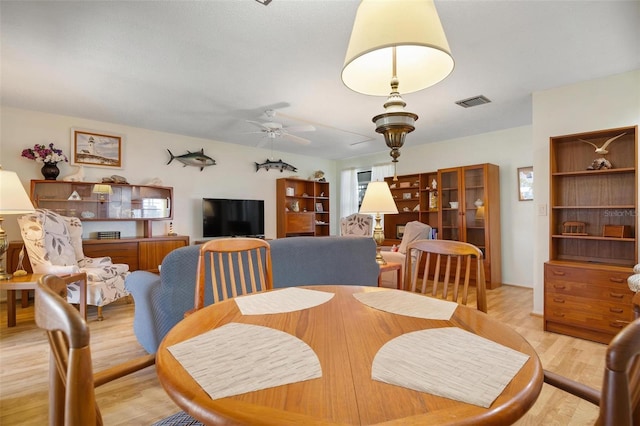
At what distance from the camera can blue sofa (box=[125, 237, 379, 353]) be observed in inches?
76.2

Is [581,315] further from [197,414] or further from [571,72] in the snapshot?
[197,414]

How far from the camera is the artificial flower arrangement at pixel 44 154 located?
3908mm

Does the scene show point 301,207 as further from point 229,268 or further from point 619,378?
point 619,378

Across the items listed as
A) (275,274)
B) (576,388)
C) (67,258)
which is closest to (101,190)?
(67,258)

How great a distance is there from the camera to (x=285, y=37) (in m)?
2.39

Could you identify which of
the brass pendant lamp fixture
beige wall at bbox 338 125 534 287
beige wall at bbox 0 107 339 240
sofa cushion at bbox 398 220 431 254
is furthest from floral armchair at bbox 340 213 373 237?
the brass pendant lamp fixture

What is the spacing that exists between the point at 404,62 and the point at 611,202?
10.3ft

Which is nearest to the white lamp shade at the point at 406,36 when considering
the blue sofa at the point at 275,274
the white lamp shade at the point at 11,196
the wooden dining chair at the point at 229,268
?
the wooden dining chair at the point at 229,268

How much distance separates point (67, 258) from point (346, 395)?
13.2ft

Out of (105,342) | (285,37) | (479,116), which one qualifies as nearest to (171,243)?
(105,342)

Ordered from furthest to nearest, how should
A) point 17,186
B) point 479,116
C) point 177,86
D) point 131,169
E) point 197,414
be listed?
point 131,169 < point 479,116 < point 177,86 < point 17,186 < point 197,414

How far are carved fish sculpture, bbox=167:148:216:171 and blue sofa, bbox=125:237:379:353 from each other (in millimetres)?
3183

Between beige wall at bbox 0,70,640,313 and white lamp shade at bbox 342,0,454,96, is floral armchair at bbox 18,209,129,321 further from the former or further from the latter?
white lamp shade at bbox 342,0,454,96

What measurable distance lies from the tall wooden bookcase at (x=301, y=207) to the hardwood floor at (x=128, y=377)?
339 centimetres
